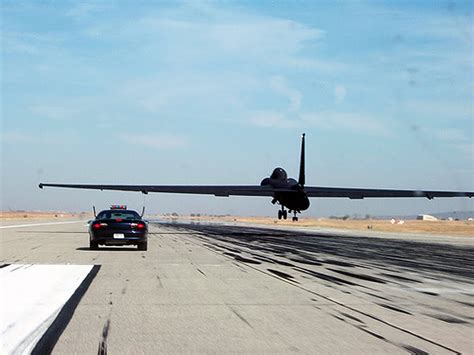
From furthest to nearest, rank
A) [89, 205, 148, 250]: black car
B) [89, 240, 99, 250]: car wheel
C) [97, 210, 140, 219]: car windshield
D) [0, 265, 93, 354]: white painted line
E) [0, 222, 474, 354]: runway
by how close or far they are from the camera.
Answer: [89, 240, 99, 250]: car wheel
[97, 210, 140, 219]: car windshield
[89, 205, 148, 250]: black car
[0, 265, 93, 354]: white painted line
[0, 222, 474, 354]: runway

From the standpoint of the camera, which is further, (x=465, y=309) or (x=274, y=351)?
(x=465, y=309)

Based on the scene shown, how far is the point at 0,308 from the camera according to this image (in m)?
9.50

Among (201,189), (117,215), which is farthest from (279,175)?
(117,215)

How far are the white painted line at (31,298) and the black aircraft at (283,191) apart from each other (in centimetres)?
3161

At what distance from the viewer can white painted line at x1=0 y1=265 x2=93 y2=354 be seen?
7414mm

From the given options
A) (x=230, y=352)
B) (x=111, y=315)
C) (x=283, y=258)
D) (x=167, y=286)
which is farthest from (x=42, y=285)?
(x=283, y=258)

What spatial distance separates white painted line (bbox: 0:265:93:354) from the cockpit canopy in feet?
117

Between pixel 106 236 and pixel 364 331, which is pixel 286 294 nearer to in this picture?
pixel 364 331

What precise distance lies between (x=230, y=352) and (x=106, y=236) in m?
16.6

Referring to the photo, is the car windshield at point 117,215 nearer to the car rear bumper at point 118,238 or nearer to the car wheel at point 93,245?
the car rear bumper at point 118,238

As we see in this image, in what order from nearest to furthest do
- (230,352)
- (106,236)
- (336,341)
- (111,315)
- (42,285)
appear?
(230,352), (336,341), (111,315), (42,285), (106,236)

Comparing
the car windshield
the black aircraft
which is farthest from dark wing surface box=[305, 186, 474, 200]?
the car windshield

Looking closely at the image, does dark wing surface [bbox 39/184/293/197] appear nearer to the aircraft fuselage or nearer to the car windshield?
the aircraft fuselage

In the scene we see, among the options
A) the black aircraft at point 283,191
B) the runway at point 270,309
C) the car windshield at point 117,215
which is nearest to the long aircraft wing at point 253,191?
the black aircraft at point 283,191
